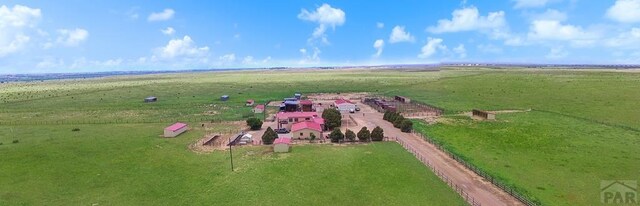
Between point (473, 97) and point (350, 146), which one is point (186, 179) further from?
point (473, 97)

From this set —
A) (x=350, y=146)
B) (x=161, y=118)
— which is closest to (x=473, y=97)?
(x=350, y=146)

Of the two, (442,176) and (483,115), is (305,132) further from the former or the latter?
(483,115)

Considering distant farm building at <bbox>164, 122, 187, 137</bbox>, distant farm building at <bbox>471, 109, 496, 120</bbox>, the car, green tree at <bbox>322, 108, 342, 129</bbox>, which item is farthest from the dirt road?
distant farm building at <bbox>164, 122, 187, 137</bbox>

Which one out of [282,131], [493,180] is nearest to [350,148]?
[282,131]

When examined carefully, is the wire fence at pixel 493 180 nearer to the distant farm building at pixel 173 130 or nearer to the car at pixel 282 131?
the car at pixel 282 131

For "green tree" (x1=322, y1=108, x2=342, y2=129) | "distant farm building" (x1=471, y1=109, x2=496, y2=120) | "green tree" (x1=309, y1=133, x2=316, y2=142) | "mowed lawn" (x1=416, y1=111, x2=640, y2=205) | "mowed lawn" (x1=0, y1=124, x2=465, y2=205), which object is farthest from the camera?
"distant farm building" (x1=471, y1=109, x2=496, y2=120)

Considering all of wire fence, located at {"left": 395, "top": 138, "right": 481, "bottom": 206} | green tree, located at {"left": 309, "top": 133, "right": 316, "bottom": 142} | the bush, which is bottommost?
wire fence, located at {"left": 395, "top": 138, "right": 481, "bottom": 206}

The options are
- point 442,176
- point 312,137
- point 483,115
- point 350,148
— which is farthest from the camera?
point 483,115

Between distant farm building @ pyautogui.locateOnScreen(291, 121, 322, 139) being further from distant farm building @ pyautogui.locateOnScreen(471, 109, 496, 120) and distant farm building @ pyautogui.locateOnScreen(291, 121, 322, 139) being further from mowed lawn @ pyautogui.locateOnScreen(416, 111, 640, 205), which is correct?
distant farm building @ pyautogui.locateOnScreen(471, 109, 496, 120)
